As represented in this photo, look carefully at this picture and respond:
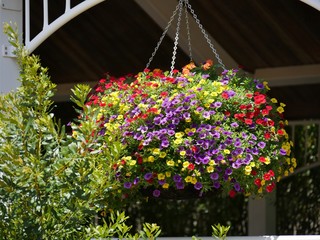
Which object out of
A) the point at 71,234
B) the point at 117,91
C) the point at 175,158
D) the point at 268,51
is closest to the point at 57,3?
the point at 268,51

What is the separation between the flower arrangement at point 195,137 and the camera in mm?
3891

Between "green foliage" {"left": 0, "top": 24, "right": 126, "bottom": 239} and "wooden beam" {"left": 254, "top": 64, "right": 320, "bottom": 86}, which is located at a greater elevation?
"wooden beam" {"left": 254, "top": 64, "right": 320, "bottom": 86}

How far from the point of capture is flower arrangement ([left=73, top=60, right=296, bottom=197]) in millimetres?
3891

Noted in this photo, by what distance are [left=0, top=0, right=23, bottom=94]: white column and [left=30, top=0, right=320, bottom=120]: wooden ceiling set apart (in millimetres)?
2157

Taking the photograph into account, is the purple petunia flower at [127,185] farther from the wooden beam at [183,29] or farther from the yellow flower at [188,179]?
the wooden beam at [183,29]

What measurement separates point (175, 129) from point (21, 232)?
3.45ft

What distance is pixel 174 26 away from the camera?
672cm

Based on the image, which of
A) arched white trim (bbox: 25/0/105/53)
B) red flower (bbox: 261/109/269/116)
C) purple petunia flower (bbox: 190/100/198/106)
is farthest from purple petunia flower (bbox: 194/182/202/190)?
arched white trim (bbox: 25/0/105/53)

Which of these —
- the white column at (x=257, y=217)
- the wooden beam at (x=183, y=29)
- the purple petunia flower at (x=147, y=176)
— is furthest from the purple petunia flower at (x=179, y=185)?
the white column at (x=257, y=217)

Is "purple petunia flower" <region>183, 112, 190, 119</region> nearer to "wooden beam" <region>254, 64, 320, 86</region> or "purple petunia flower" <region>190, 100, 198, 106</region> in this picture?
"purple petunia flower" <region>190, 100, 198, 106</region>

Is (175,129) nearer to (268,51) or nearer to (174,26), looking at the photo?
(174,26)

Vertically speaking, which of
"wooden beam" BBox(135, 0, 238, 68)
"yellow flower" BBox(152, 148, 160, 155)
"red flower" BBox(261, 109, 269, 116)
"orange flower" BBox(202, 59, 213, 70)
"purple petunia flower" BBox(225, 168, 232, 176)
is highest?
"wooden beam" BBox(135, 0, 238, 68)

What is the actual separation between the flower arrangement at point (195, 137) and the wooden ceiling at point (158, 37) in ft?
8.42

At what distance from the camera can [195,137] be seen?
394 cm
